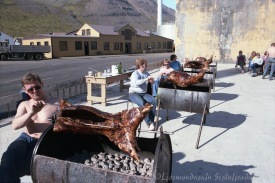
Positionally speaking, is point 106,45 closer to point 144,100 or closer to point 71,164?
point 144,100

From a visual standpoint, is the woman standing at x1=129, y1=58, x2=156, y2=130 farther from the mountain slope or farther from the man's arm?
the mountain slope

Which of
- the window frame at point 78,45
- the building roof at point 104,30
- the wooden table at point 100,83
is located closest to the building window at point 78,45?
the window frame at point 78,45

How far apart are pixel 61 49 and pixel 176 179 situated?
3536cm

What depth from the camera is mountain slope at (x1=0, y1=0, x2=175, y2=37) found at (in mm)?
69812

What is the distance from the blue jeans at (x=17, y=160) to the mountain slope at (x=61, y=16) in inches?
2690

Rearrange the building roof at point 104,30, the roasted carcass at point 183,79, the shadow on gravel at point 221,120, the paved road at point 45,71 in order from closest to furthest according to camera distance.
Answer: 1. the roasted carcass at point 183,79
2. the shadow on gravel at point 221,120
3. the paved road at point 45,71
4. the building roof at point 104,30

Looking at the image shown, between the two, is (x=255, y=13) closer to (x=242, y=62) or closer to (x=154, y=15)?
(x=242, y=62)

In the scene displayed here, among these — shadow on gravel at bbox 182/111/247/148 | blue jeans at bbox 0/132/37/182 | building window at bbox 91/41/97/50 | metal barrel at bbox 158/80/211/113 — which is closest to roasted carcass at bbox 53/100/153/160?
blue jeans at bbox 0/132/37/182

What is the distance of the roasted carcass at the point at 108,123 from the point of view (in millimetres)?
2639

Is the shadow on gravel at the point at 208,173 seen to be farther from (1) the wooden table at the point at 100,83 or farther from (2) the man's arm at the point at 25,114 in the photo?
(1) the wooden table at the point at 100,83

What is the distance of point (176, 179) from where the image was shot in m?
3.59

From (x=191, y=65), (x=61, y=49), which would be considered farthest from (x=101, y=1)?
(x=191, y=65)

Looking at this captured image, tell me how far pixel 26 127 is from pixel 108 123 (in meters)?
1.09

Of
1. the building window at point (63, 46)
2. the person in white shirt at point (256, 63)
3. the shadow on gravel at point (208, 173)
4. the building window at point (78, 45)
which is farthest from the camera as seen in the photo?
the building window at point (78, 45)
